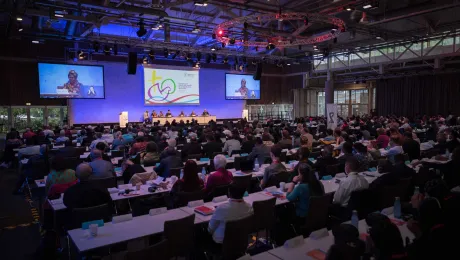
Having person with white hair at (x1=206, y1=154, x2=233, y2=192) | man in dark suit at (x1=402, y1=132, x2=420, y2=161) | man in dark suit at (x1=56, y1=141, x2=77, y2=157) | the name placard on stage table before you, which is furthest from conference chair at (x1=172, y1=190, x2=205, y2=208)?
the name placard on stage table

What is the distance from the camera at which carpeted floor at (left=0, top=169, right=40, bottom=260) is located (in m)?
5.11

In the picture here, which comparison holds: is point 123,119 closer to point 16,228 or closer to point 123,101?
point 123,101

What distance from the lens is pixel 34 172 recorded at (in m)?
8.44

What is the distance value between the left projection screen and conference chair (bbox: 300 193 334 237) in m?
19.7

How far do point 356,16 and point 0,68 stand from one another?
19.0m

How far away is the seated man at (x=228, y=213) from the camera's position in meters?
3.75

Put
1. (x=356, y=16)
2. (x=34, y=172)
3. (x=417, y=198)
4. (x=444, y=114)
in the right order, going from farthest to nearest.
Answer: (x=444, y=114), (x=356, y=16), (x=34, y=172), (x=417, y=198)

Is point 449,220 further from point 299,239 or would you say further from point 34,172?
point 34,172

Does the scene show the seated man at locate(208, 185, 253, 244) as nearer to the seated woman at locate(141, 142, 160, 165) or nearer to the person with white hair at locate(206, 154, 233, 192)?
the person with white hair at locate(206, 154, 233, 192)

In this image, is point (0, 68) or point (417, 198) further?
point (0, 68)

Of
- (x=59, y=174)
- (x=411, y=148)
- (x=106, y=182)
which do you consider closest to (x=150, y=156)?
(x=106, y=182)

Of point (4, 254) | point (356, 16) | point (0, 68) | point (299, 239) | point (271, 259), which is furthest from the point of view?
point (0, 68)

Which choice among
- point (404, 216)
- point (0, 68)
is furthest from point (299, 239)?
point (0, 68)

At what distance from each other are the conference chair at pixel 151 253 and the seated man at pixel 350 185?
9.51ft
